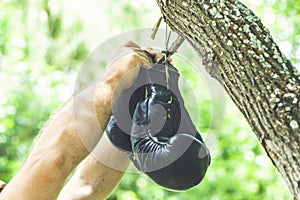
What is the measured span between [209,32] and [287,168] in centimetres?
35

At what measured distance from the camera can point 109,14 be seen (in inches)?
236

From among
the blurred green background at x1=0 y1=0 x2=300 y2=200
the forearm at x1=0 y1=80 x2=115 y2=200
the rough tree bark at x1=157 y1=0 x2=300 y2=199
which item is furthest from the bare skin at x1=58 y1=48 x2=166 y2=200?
the blurred green background at x1=0 y1=0 x2=300 y2=200

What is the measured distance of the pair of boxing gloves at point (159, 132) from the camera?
1656 millimetres

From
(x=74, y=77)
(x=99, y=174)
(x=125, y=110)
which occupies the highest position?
(x=125, y=110)

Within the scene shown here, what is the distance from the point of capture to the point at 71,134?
1875 mm

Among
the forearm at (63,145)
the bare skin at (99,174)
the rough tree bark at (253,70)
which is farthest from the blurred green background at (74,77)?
the rough tree bark at (253,70)

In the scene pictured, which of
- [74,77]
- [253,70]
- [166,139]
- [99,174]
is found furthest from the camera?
[74,77]

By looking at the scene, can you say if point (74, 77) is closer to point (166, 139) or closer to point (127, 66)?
point (127, 66)

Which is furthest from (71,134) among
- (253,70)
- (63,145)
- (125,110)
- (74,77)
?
(74,77)

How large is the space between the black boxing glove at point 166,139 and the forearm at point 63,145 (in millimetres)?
125

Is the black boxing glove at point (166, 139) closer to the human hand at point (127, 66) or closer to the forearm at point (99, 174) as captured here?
the human hand at point (127, 66)

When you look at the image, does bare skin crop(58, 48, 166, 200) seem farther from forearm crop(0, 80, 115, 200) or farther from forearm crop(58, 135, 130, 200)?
forearm crop(0, 80, 115, 200)

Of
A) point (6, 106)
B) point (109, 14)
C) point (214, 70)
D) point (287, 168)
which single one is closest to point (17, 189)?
point (214, 70)

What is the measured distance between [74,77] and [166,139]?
12.9 ft
